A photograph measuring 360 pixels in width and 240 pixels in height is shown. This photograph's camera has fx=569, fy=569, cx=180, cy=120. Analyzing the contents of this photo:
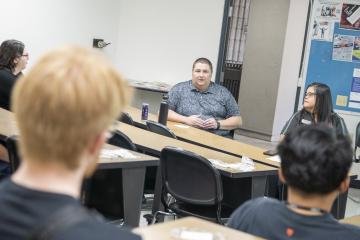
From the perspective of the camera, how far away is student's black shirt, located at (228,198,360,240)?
160 centimetres

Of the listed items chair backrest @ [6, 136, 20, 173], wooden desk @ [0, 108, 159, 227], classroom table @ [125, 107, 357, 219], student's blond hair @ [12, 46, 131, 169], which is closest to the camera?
student's blond hair @ [12, 46, 131, 169]

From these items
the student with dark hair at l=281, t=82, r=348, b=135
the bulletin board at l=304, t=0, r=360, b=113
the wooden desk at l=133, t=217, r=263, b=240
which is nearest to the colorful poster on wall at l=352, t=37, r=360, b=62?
the bulletin board at l=304, t=0, r=360, b=113

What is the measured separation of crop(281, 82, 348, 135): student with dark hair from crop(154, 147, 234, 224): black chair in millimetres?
1415

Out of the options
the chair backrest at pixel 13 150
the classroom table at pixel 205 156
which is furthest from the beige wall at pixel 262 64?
the chair backrest at pixel 13 150

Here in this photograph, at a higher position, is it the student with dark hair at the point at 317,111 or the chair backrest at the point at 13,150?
the student with dark hair at the point at 317,111

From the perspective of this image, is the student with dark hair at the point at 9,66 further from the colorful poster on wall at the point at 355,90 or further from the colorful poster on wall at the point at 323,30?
→ the colorful poster on wall at the point at 355,90

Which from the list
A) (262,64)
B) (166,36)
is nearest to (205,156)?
(166,36)

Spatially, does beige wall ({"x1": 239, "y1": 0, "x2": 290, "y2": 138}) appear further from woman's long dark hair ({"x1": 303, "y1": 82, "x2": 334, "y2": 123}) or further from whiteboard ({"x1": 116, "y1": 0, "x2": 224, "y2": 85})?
woman's long dark hair ({"x1": 303, "y1": 82, "x2": 334, "y2": 123})

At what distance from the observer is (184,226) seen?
5.24 ft

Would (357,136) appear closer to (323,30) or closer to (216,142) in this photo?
(323,30)

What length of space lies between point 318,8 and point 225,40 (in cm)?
124

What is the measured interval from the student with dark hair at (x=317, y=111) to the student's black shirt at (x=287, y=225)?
2941mm

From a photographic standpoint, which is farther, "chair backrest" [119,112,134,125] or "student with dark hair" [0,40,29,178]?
"chair backrest" [119,112,134,125]

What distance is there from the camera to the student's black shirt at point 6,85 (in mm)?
4395
